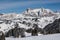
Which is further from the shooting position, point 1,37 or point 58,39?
point 1,37

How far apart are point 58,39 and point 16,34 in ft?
26.4

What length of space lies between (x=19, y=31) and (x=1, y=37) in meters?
6.25

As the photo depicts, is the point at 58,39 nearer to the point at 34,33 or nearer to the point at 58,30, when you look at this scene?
the point at 34,33

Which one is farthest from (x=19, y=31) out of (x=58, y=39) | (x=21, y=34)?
(x=58, y=39)

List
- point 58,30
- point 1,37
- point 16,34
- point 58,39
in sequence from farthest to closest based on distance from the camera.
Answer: point 58,30 < point 16,34 < point 1,37 < point 58,39

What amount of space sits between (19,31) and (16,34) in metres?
0.76

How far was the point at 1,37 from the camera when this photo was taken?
664 inches

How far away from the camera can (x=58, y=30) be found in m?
25.2

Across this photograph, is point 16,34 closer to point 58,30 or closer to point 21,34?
point 21,34

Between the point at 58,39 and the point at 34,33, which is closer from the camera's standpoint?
the point at 58,39

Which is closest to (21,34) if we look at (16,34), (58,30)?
(16,34)

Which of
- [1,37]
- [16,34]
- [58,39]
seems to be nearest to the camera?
[58,39]

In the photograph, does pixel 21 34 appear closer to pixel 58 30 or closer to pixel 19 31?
pixel 19 31

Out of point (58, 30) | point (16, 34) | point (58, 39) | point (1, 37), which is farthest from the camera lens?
point (58, 30)
